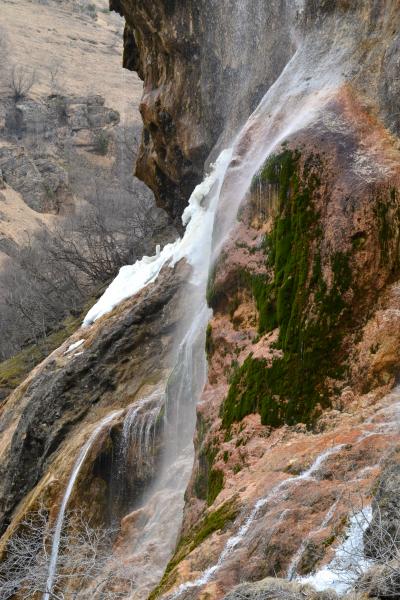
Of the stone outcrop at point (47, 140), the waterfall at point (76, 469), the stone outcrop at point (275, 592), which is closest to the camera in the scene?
the stone outcrop at point (275, 592)

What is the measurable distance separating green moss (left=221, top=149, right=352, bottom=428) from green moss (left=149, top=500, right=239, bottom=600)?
129 centimetres

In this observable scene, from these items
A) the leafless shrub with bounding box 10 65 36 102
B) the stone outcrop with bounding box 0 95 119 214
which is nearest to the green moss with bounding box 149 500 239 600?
the stone outcrop with bounding box 0 95 119 214

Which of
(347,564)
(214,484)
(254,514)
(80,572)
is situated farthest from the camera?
(80,572)

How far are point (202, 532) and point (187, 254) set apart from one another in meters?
9.46

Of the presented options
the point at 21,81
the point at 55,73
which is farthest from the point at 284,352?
the point at 55,73

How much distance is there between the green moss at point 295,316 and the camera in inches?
345

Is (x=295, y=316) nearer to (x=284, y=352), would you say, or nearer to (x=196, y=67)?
(x=284, y=352)

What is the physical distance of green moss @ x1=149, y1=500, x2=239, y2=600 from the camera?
7.54 m

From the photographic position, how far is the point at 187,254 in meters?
16.8

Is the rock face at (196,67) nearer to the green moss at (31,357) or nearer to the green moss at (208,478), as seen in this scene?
the green moss at (208,478)

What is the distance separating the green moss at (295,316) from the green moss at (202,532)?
1288mm

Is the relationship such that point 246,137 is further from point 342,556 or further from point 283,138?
point 342,556

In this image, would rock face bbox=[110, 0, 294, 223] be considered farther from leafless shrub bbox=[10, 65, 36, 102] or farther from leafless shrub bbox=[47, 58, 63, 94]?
leafless shrub bbox=[47, 58, 63, 94]

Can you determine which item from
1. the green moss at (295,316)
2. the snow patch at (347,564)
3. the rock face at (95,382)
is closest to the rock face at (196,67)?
the rock face at (95,382)
